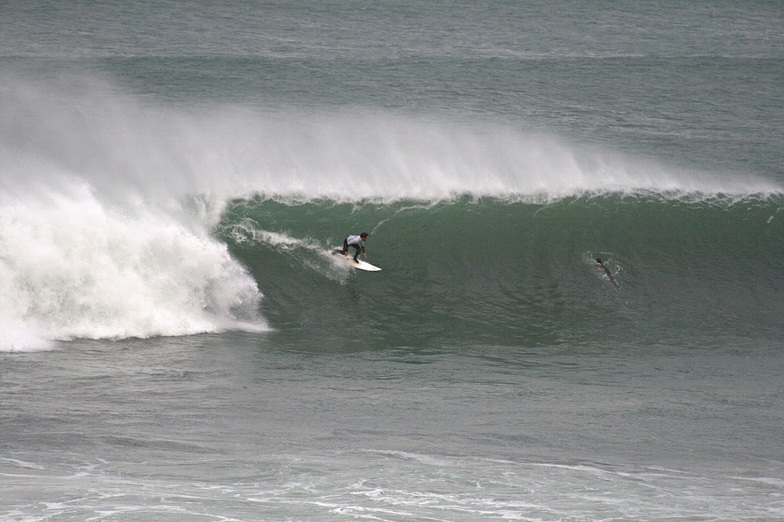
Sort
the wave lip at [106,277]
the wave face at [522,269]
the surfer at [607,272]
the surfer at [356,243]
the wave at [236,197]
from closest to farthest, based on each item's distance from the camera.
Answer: the wave lip at [106,277]
the wave at [236,197]
the wave face at [522,269]
the surfer at [356,243]
the surfer at [607,272]

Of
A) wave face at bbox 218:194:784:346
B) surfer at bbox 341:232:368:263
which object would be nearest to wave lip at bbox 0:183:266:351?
wave face at bbox 218:194:784:346

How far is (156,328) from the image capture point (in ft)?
44.0

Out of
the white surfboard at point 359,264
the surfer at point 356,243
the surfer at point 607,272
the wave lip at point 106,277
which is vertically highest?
the surfer at point 607,272

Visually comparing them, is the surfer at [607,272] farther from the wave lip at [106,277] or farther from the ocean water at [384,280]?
the wave lip at [106,277]

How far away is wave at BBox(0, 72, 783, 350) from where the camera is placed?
13.7m

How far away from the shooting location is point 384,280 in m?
15.7

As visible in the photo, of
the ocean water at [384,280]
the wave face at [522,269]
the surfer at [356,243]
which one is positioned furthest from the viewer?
the surfer at [356,243]

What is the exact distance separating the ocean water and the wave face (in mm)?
64

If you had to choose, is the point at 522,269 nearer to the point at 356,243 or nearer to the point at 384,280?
the point at 384,280

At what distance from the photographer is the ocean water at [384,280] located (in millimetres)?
9109

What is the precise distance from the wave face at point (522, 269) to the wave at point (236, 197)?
2.8 inches

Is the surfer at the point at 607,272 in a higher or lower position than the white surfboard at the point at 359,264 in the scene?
higher

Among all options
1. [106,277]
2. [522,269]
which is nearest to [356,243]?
[522,269]

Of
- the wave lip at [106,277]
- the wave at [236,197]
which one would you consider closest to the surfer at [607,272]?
the wave at [236,197]
